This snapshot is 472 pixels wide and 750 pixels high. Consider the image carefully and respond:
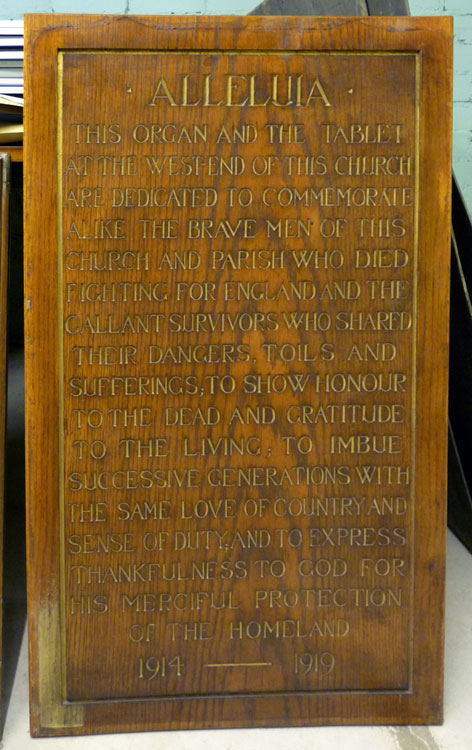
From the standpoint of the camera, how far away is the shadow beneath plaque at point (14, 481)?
1609mm

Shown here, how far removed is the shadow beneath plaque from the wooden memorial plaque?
0.29m

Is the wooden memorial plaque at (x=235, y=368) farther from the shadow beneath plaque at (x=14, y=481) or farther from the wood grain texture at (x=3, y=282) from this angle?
the shadow beneath plaque at (x=14, y=481)

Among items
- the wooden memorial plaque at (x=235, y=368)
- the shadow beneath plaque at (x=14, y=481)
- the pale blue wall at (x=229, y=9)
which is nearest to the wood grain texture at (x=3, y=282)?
the wooden memorial plaque at (x=235, y=368)

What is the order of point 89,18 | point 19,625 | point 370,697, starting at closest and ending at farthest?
point 89,18 → point 370,697 → point 19,625

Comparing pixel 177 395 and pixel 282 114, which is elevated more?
pixel 282 114

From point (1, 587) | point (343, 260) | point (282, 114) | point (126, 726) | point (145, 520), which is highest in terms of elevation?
point (282, 114)

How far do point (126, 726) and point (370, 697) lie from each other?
0.48 meters

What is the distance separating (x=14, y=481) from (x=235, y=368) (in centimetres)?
124

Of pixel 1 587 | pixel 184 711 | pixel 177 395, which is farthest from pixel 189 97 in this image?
pixel 184 711

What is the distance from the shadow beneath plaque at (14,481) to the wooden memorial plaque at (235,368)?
0.29 m

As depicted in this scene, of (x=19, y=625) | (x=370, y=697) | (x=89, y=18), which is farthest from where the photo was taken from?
(x=19, y=625)

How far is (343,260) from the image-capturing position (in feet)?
4.36

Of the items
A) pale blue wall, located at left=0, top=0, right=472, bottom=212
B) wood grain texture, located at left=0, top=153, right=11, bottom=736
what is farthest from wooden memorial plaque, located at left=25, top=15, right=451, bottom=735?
pale blue wall, located at left=0, top=0, right=472, bottom=212

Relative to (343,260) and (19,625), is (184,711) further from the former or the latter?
(343,260)
